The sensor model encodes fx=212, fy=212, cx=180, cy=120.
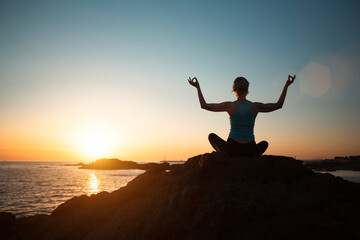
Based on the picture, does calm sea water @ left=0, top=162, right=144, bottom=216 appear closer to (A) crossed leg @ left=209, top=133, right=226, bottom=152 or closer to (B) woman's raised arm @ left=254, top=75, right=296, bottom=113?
(A) crossed leg @ left=209, top=133, right=226, bottom=152

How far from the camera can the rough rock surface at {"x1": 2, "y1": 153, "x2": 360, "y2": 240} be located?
2.96 meters

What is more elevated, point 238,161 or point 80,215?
point 238,161

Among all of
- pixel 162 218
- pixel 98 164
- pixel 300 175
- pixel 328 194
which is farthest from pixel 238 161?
pixel 98 164

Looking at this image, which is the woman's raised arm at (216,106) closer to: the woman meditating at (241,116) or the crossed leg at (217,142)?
the woman meditating at (241,116)

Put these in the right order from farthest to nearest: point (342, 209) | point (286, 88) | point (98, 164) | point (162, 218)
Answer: point (98, 164) < point (286, 88) < point (162, 218) < point (342, 209)

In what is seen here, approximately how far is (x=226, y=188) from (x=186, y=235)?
108cm

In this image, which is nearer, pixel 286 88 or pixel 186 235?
pixel 186 235

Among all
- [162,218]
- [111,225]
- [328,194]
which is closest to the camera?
[162,218]

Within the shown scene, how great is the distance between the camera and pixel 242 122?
15.1 feet

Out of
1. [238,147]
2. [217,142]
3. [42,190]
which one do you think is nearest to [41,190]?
[42,190]

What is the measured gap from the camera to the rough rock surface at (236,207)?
296cm

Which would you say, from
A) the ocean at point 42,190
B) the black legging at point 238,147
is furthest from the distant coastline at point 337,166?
the black legging at point 238,147

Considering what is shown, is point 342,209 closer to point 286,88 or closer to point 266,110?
point 266,110

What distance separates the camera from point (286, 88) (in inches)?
195
